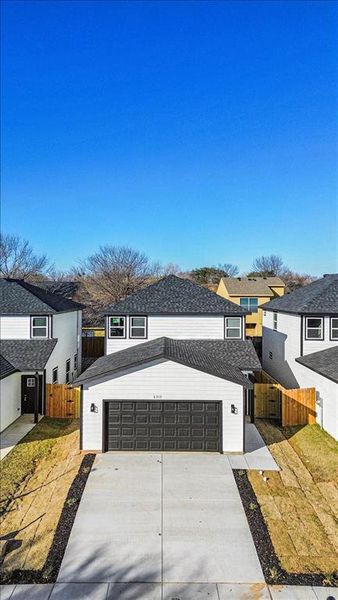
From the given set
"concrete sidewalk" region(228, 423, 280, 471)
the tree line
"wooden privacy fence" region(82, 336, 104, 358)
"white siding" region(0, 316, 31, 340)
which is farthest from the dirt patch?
the tree line

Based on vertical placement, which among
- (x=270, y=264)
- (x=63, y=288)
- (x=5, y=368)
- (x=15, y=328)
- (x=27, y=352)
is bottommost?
(x=5, y=368)

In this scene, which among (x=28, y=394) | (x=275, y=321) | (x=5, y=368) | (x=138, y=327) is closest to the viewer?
(x=5, y=368)

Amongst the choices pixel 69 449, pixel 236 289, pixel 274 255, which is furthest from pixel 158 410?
pixel 274 255

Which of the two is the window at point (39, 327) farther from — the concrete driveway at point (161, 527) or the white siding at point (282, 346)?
the white siding at point (282, 346)

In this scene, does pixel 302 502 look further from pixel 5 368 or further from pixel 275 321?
pixel 275 321

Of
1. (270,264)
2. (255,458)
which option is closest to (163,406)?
(255,458)

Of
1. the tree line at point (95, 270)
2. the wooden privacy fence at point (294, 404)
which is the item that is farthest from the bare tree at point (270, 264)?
the wooden privacy fence at point (294, 404)

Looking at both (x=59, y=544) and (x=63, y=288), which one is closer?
(x=59, y=544)
